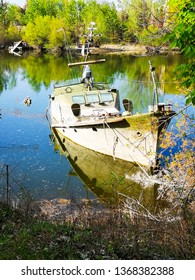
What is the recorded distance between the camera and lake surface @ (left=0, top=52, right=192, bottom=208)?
15242mm

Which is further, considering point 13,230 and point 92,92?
point 92,92

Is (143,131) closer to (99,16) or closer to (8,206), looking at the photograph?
(8,206)

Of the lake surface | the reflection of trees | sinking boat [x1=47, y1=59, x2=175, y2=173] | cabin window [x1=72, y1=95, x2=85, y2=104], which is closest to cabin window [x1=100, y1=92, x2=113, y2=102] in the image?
sinking boat [x1=47, y1=59, x2=175, y2=173]

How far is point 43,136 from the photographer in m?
22.0

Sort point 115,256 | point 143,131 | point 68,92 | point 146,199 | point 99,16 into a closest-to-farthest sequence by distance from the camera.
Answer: point 115,256 → point 146,199 → point 143,131 → point 68,92 → point 99,16

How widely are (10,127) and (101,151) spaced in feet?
22.5

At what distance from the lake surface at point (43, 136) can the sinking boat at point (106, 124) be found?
85 centimetres

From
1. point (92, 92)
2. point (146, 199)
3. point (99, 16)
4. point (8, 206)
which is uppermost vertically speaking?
point (99, 16)

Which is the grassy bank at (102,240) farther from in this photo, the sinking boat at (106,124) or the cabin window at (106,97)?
the cabin window at (106,97)

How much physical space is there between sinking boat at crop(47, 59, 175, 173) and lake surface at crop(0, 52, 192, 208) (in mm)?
855

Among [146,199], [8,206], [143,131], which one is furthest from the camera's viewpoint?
[143,131]

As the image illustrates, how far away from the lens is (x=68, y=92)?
2136cm

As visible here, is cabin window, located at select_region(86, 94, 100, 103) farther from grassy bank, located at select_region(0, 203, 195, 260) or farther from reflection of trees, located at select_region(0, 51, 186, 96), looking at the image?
grassy bank, located at select_region(0, 203, 195, 260)

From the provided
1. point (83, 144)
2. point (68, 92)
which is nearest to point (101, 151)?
point (83, 144)
